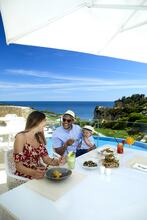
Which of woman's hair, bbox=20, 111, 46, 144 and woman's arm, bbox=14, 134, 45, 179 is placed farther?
woman's hair, bbox=20, 111, 46, 144

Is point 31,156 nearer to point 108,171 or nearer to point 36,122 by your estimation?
point 36,122

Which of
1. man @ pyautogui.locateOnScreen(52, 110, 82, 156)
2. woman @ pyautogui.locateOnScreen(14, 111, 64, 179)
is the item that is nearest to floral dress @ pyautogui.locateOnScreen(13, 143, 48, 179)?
woman @ pyautogui.locateOnScreen(14, 111, 64, 179)

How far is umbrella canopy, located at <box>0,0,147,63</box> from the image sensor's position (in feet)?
7.02

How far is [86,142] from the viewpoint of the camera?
294cm

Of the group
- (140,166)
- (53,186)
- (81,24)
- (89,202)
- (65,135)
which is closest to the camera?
(89,202)

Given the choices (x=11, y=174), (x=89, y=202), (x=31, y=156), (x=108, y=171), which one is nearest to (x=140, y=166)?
(x=108, y=171)

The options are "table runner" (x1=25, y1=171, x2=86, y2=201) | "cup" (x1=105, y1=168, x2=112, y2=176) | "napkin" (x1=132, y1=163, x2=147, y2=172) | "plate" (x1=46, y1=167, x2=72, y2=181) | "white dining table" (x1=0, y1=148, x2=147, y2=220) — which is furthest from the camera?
"napkin" (x1=132, y1=163, x2=147, y2=172)

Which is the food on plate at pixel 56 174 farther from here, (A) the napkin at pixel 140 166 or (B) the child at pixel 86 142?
(B) the child at pixel 86 142

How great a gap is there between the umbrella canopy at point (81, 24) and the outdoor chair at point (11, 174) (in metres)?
1.34

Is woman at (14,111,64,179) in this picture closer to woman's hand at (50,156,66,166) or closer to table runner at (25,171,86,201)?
woman's hand at (50,156,66,166)

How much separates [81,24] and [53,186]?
190cm

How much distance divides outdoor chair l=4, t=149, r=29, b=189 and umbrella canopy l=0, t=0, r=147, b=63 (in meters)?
1.34

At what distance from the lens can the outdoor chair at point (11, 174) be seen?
1806 mm

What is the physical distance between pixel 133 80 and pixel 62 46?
2399 cm
